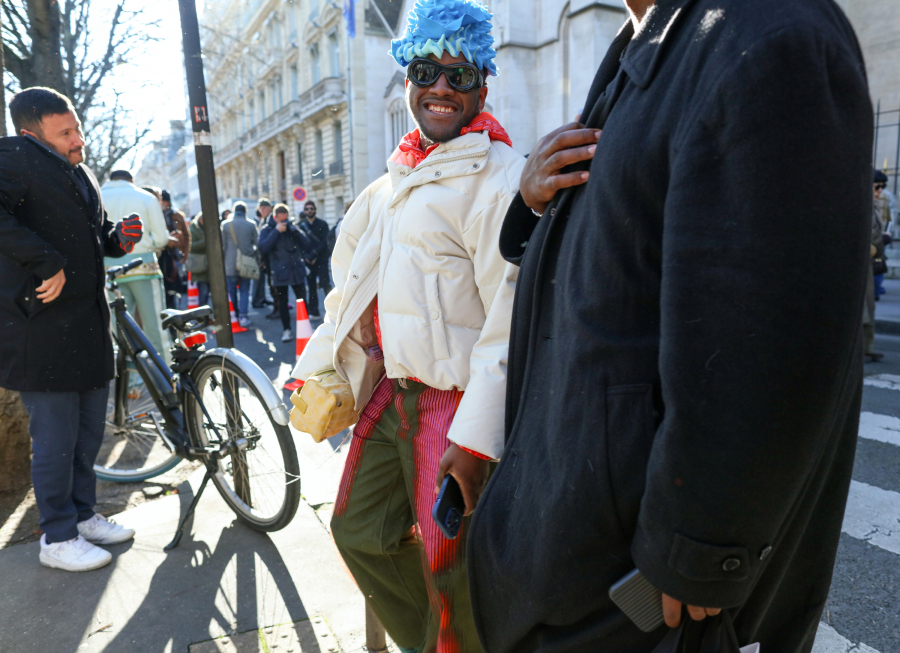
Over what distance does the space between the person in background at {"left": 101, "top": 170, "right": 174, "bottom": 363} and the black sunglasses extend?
4.08m

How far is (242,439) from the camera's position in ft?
10.7

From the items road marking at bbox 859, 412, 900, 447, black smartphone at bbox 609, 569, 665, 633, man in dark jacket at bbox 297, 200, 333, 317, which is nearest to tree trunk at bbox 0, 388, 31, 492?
black smartphone at bbox 609, 569, 665, 633

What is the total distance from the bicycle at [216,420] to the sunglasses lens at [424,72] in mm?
1526

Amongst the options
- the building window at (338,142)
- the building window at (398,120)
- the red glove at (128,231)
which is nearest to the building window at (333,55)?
the building window at (338,142)

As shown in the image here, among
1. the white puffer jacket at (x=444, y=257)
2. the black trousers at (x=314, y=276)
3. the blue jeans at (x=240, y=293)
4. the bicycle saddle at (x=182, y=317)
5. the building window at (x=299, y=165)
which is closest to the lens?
the white puffer jacket at (x=444, y=257)

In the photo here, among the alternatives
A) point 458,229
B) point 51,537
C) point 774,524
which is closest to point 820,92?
point 774,524

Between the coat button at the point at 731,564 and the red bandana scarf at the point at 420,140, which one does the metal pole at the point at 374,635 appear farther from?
the coat button at the point at 731,564

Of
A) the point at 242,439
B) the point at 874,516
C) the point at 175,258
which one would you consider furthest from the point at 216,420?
the point at 175,258

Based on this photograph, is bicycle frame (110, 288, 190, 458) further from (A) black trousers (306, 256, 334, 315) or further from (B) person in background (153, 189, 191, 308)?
(A) black trousers (306, 256, 334, 315)

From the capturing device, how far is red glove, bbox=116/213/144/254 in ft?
11.2

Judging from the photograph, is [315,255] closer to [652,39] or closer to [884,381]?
[884,381]

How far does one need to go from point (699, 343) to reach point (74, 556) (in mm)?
2991

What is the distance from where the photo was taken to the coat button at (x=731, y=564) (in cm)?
88

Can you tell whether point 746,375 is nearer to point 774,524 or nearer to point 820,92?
point 774,524
